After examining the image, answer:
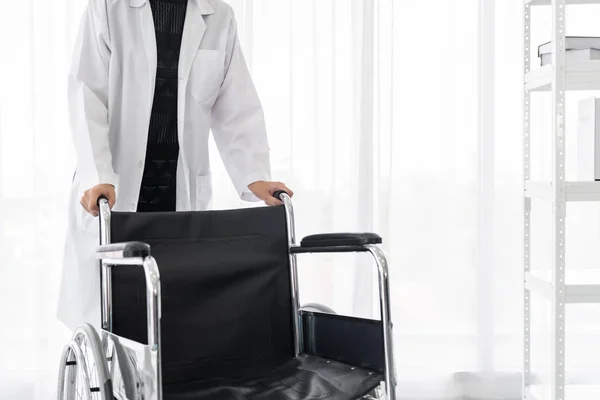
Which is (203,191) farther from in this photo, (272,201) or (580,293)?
(580,293)

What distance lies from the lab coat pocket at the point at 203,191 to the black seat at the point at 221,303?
17cm

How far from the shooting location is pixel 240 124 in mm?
1834

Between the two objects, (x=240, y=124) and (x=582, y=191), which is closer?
(x=240, y=124)

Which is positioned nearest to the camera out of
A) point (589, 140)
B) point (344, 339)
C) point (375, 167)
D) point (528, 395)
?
point (344, 339)

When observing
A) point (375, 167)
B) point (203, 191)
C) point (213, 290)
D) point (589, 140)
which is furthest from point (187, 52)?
point (589, 140)

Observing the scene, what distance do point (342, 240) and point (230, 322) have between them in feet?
1.09

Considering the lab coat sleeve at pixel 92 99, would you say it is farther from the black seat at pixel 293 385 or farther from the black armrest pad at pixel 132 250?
the black seat at pixel 293 385

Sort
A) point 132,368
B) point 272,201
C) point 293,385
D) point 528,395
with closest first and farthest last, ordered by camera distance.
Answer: point 132,368, point 293,385, point 272,201, point 528,395

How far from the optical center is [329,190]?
99.7 inches

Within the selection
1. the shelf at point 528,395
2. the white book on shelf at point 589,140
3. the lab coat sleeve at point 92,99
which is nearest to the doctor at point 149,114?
the lab coat sleeve at point 92,99

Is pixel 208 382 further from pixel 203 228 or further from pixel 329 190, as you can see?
pixel 329 190

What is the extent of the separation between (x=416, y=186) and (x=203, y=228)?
116 centimetres

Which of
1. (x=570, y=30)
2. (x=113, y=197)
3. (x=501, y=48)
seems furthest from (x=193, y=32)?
(x=570, y=30)

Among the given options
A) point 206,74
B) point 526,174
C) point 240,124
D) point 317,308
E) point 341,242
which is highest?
point 206,74
